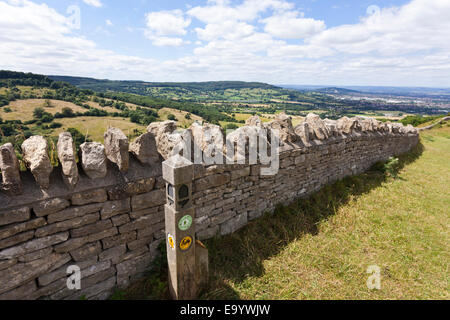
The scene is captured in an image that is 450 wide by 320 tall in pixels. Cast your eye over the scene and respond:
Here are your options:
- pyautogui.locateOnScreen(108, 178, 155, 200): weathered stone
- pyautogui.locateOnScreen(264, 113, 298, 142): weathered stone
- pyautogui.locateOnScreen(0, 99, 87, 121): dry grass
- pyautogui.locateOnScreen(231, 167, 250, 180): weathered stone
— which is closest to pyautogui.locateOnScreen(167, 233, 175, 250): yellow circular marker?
pyautogui.locateOnScreen(108, 178, 155, 200): weathered stone

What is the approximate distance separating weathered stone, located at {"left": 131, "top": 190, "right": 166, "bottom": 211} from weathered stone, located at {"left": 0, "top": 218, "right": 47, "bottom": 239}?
96cm

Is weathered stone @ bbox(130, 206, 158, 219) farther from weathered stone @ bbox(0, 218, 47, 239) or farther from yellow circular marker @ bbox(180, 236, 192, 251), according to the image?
weathered stone @ bbox(0, 218, 47, 239)

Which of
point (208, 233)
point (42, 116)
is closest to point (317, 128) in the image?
point (208, 233)

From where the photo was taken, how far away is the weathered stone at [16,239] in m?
2.31

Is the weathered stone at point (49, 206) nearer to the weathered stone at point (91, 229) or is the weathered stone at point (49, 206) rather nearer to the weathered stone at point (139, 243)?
the weathered stone at point (91, 229)

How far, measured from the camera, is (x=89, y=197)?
270 cm

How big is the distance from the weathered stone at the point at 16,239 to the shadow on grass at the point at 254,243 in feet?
4.58

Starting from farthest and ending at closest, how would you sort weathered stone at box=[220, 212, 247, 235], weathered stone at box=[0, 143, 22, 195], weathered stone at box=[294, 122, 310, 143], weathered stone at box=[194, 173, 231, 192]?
1. weathered stone at box=[294, 122, 310, 143]
2. weathered stone at box=[220, 212, 247, 235]
3. weathered stone at box=[194, 173, 231, 192]
4. weathered stone at box=[0, 143, 22, 195]

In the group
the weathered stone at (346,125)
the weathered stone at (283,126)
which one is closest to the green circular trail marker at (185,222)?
the weathered stone at (283,126)

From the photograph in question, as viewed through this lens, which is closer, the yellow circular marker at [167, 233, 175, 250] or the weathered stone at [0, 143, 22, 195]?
the weathered stone at [0, 143, 22, 195]

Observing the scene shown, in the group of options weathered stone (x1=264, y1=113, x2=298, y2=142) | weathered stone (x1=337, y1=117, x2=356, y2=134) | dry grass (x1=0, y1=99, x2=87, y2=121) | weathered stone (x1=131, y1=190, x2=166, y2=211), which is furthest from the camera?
dry grass (x1=0, y1=99, x2=87, y2=121)

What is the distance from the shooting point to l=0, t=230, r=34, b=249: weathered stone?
91.0 inches

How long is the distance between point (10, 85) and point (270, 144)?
262 feet
